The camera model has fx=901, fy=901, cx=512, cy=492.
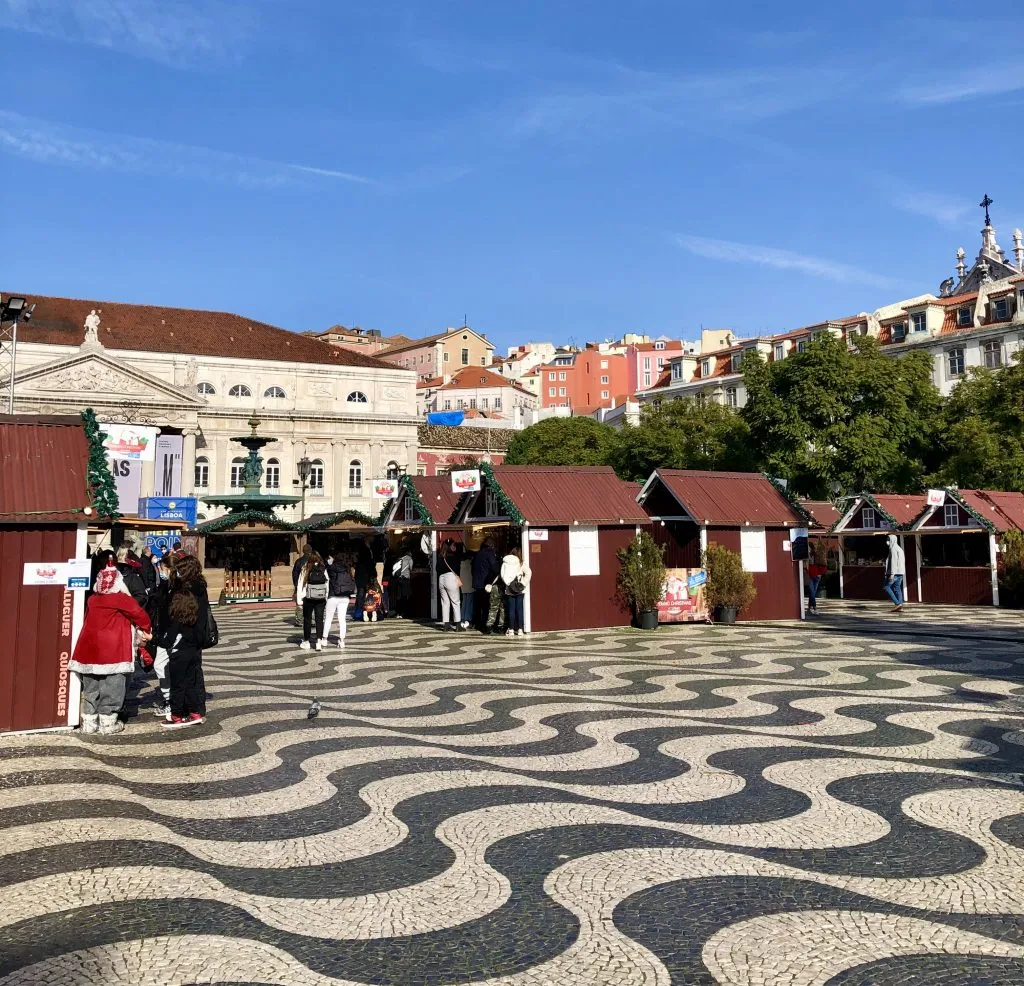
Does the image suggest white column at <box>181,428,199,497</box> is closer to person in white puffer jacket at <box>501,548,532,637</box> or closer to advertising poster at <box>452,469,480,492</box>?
advertising poster at <box>452,469,480,492</box>

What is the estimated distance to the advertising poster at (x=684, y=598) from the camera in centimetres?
2058

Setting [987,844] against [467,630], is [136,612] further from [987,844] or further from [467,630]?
[467,630]

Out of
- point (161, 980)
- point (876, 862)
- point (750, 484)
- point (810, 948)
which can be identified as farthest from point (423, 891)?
point (750, 484)

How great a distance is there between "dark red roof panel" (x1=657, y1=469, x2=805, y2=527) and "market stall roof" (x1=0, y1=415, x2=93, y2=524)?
46.8ft

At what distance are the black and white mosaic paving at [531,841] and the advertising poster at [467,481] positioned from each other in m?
10.1

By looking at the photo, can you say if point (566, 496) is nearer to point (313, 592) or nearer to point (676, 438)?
point (313, 592)

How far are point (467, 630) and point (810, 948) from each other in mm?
16634

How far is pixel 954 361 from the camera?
62781 millimetres

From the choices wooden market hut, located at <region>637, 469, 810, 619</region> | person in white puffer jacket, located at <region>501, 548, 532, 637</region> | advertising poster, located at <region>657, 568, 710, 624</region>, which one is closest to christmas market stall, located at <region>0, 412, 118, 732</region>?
person in white puffer jacket, located at <region>501, 548, 532, 637</region>

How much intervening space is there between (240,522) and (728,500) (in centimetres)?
2121

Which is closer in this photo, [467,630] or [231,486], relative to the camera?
[467,630]

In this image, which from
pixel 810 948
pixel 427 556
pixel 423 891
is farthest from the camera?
pixel 427 556

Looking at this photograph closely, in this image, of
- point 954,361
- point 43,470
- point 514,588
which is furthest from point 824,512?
point 954,361

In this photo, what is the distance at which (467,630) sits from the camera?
2053 centimetres
